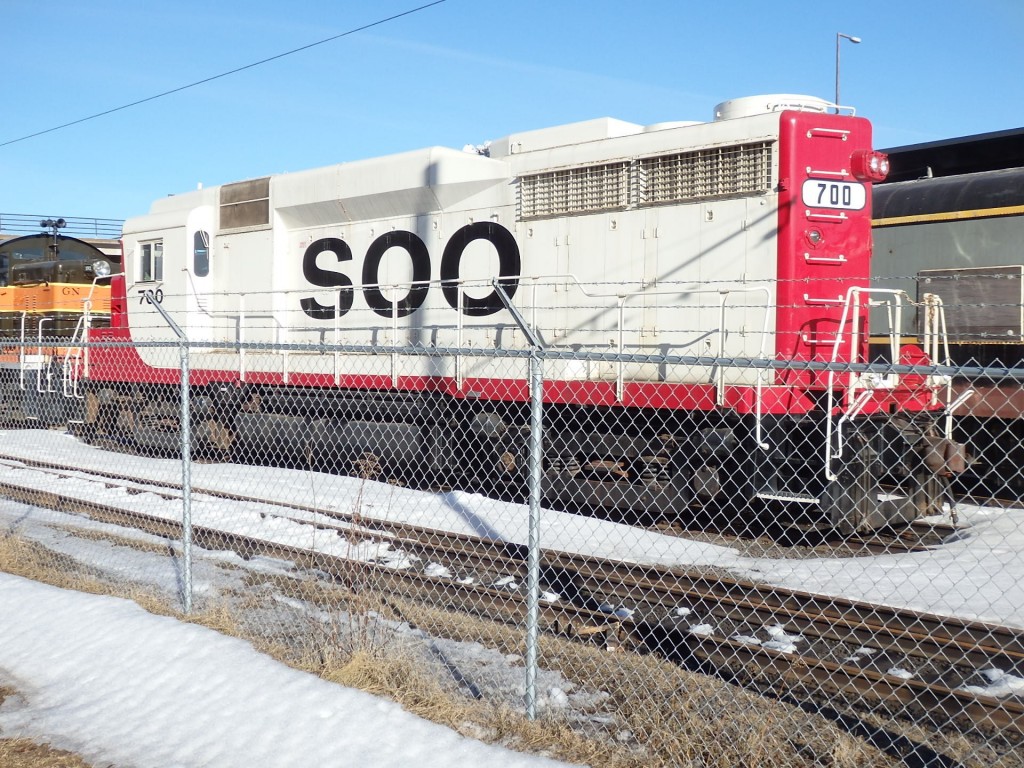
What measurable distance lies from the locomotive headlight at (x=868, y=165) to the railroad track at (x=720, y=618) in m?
4.35

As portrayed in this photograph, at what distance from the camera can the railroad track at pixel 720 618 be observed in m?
5.06

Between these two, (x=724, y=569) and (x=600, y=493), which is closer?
(x=724, y=569)

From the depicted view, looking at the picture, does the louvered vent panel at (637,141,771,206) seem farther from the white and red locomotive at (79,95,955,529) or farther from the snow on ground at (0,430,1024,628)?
the snow on ground at (0,430,1024,628)

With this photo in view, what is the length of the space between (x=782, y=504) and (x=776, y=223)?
9.04 feet

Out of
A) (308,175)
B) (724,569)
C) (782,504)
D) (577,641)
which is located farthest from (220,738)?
(308,175)

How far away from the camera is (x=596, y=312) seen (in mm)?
10414

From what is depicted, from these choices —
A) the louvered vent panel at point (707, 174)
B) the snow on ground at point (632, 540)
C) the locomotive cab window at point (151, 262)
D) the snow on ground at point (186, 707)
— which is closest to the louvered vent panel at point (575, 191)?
the louvered vent panel at point (707, 174)

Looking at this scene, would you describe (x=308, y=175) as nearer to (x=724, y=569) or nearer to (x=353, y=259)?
(x=353, y=259)

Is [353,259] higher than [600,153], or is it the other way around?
[600,153]

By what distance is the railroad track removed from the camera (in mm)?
5062

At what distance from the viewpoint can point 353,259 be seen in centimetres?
1259

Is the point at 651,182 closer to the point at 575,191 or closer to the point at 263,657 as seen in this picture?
the point at 575,191

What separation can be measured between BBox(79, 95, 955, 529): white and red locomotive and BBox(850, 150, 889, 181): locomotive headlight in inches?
1.2

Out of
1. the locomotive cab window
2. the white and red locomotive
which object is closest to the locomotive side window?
the white and red locomotive
